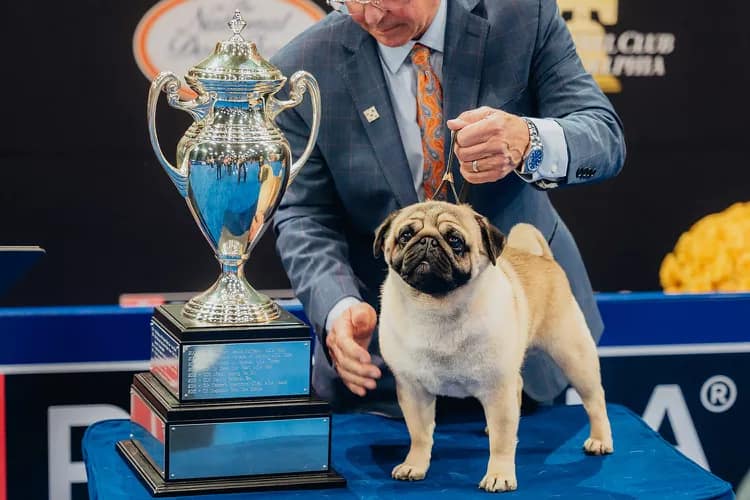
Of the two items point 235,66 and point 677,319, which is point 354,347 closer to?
point 235,66

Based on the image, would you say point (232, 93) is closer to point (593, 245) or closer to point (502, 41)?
point (502, 41)

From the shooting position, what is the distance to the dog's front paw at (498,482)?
212 cm

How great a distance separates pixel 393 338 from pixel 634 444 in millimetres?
509

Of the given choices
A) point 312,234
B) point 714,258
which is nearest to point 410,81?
point 312,234

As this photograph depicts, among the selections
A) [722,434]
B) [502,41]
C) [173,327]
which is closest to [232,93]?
[173,327]

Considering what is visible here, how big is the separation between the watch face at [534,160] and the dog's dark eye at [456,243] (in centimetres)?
27

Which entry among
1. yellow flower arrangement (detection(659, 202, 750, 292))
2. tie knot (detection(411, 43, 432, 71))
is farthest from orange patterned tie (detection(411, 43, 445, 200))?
yellow flower arrangement (detection(659, 202, 750, 292))

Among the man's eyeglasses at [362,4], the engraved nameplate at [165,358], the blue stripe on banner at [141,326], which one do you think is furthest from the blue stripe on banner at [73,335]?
the man's eyeglasses at [362,4]

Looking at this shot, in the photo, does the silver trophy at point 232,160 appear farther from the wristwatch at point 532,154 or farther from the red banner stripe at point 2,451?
the red banner stripe at point 2,451

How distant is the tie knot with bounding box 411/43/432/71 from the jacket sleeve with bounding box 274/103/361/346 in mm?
255

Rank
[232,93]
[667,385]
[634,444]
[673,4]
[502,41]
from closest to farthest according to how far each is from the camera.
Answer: [232,93]
[634,444]
[502,41]
[667,385]
[673,4]

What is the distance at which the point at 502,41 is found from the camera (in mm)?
2529

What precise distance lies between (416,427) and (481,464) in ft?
0.49

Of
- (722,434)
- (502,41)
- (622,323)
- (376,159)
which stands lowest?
(722,434)
